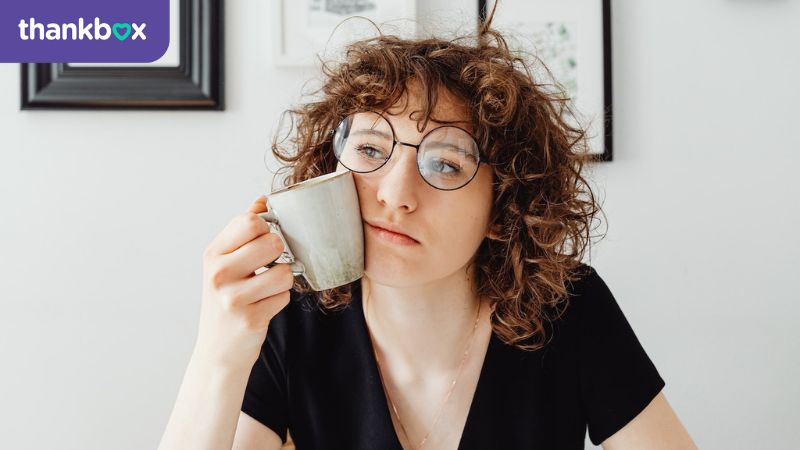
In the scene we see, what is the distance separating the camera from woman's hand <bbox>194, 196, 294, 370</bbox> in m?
0.76

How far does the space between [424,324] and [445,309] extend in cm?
4

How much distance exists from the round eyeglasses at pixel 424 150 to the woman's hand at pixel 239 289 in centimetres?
15

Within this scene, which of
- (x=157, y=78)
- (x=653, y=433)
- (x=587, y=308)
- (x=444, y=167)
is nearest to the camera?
(x=444, y=167)

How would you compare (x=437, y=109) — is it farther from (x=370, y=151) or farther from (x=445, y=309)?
(x=445, y=309)

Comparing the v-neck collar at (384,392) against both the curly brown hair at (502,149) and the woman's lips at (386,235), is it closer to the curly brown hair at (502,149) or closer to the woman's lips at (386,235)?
the curly brown hair at (502,149)

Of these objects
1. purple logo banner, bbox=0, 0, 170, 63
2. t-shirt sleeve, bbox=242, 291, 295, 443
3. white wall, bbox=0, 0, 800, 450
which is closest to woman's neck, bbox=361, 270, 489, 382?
t-shirt sleeve, bbox=242, 291, 295, 443

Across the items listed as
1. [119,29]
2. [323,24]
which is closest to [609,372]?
[323,24]

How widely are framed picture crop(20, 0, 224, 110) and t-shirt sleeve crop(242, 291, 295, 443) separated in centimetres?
62

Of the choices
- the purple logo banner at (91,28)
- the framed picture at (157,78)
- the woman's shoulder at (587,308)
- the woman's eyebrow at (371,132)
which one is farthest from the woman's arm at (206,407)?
the purple logo banner at (91,28)

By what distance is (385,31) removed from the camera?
4.72 ft

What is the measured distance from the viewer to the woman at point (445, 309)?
2.84ft

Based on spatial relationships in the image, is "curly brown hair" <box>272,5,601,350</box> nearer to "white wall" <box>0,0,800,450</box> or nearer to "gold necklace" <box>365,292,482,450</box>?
"gold necklace" <box>365,292,482,450</box>

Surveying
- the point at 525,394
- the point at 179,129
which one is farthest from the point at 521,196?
the point at 179,129

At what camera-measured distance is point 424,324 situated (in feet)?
3.40
